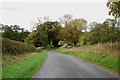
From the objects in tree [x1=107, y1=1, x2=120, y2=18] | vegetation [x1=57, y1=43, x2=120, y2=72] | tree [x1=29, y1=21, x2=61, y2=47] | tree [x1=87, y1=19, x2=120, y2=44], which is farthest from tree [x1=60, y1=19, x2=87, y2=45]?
tree [x1=107, y1=1, x2=120, y2=18]

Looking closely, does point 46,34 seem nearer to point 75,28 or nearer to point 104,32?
point 75,28

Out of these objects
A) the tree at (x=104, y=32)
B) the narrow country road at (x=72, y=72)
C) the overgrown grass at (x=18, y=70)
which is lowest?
the narrow country road at (x=72, y=72)

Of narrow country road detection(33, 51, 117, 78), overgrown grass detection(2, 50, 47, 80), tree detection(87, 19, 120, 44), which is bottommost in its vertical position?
narrow country road detection(33, 51, 117, 78)

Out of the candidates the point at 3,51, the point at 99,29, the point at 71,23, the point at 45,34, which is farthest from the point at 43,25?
the point at 3,51

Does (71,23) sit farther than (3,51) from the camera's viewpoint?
Yes

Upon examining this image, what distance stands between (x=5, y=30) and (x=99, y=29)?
125ft

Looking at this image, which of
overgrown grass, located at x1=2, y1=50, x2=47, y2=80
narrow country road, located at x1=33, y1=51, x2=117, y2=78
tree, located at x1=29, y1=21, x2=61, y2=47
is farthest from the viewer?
tree, located at x1=29, y1=21, x2=61, y2=47

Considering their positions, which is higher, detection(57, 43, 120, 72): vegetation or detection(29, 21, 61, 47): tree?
detection(29, 21, 61, 47): tree

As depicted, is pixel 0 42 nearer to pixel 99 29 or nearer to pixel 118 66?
pixel 118 66

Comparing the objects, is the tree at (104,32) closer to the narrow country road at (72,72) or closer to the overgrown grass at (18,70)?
the narrow country road at (72,72)

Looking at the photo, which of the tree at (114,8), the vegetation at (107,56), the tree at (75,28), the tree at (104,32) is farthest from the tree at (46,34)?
the tree at (114,8)

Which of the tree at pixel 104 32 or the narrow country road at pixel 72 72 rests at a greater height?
the tree at pixel 104 32

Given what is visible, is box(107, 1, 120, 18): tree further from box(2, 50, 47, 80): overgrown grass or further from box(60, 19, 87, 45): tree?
box(60, 19, 87, 45): tree

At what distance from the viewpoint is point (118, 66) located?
64.5 feet
